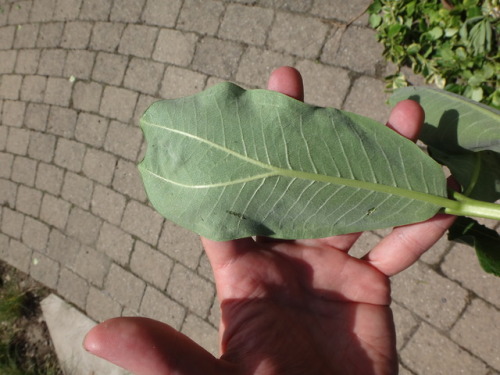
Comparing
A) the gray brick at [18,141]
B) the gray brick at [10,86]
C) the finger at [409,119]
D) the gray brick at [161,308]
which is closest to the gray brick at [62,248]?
the gray brick at [161,308]

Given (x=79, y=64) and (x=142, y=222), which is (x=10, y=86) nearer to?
(x=79, y=64)

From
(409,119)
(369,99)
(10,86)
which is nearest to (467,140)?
(409,119)

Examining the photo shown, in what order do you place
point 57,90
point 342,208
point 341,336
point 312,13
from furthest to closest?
point 57,90 → point 312,13 → point 341,336 → point 342,208

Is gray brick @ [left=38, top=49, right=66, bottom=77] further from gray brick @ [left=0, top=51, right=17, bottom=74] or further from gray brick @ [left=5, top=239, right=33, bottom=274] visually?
gray brick @ [left=5, top=239, right=33, bottom=274]

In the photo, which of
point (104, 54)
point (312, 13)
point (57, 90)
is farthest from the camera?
point (57, 90)

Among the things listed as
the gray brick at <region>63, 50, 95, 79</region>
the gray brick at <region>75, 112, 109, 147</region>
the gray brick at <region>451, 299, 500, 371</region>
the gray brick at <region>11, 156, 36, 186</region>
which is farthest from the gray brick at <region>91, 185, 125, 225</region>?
the gray brick at <region>451, 299, 500, 371</region>

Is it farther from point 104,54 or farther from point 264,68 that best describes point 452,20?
point 104,54

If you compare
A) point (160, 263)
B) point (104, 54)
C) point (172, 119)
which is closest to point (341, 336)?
point (172, 119)
